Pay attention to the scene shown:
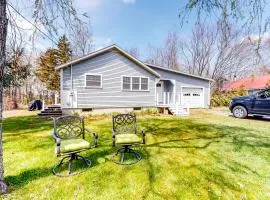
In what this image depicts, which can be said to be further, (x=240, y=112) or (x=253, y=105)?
(x=240, y=112)

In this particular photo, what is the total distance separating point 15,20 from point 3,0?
0.85 m

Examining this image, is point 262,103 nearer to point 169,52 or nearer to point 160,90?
point 160,90

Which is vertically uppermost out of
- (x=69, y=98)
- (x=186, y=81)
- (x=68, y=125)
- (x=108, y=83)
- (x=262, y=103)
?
(x=186, y=81)

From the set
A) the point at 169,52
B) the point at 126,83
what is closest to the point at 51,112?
the point at 126,83

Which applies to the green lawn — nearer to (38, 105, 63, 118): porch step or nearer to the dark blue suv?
the dark blue suv

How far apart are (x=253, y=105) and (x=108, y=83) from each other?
9693 millimetres

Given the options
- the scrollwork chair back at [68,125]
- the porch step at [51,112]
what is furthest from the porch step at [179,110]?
the scrollwork chair back at [68,125]

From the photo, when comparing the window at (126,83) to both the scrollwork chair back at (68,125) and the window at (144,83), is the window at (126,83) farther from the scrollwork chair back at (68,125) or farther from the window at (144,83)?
the scrollwork chair back at (68,125)

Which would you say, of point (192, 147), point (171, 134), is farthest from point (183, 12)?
point (171, 134)

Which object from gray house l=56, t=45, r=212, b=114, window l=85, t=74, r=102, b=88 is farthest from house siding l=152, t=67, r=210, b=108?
window l=85, t=74, r=102, b=88

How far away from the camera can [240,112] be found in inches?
507

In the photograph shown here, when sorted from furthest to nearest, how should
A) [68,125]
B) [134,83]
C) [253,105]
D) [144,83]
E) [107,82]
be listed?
[144,83] → [134,83] → [107,82] → [253,105] → [68,125]

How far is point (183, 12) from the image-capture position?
396 cm

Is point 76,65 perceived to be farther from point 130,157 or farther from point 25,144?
point 130,157
